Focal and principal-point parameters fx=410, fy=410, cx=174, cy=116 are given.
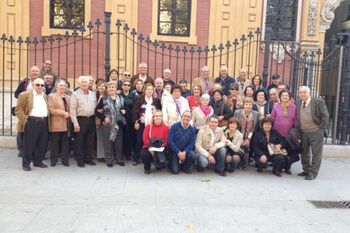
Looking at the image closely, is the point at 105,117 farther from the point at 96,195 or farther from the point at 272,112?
the point at 272,112

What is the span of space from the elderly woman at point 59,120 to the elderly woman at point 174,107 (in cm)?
187

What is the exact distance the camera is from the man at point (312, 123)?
757 cm

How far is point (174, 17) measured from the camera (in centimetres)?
1444

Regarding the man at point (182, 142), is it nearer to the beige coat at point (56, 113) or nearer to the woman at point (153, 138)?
the woman at point (153, 138)

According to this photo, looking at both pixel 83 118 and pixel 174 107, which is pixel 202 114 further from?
pixel 83 118

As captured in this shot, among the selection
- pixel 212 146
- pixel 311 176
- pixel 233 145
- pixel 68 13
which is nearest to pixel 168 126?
pixel 212 146

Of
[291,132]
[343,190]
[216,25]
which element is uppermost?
[216,25]

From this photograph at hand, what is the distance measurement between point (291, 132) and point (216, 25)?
7.33 m

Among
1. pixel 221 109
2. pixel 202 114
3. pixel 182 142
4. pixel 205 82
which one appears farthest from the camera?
pixel 205 82

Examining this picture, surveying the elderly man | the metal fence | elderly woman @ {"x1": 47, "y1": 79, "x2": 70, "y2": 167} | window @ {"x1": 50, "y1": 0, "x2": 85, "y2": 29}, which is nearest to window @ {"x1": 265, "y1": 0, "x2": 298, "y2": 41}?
the metal fence

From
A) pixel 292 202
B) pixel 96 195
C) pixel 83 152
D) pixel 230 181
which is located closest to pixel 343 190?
pixel 292 202

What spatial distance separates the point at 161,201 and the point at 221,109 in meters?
2.84

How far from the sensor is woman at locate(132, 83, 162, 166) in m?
7.91

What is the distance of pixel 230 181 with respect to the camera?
23.7 ft
